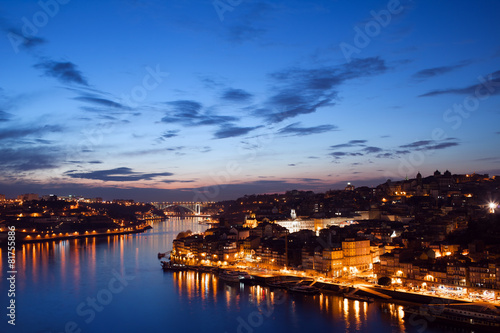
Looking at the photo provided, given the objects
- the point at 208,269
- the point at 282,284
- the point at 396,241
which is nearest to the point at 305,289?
the point at 282,284

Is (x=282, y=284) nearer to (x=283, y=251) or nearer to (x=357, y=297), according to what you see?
(x=357, y=297)

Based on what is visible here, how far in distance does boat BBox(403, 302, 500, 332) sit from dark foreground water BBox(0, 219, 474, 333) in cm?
27

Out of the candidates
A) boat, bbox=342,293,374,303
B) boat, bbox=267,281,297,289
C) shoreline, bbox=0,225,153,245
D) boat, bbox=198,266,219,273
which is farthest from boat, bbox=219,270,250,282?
shoreline, bbox=0,225,153,245

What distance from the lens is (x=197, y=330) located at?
28.6 ft

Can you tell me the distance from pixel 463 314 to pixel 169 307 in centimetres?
590

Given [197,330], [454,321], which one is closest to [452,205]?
[454,321]

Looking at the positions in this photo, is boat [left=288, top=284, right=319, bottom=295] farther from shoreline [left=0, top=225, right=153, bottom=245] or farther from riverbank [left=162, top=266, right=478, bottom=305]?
shoreline [left=0, top=225, right=153, bottom=245]

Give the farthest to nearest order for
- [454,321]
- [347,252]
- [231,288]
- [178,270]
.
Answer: [178,270] < [347,252] < [231,288] < [454,321]

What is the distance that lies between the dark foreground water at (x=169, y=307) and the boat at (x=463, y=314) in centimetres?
27

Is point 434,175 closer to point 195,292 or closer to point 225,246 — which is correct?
point 225,246

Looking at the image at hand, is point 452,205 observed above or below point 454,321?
above

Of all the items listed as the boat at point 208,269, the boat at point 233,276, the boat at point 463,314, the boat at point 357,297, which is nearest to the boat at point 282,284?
the boat at point 233,276

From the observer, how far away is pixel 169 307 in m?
10.4

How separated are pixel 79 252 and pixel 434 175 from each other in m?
21.3
